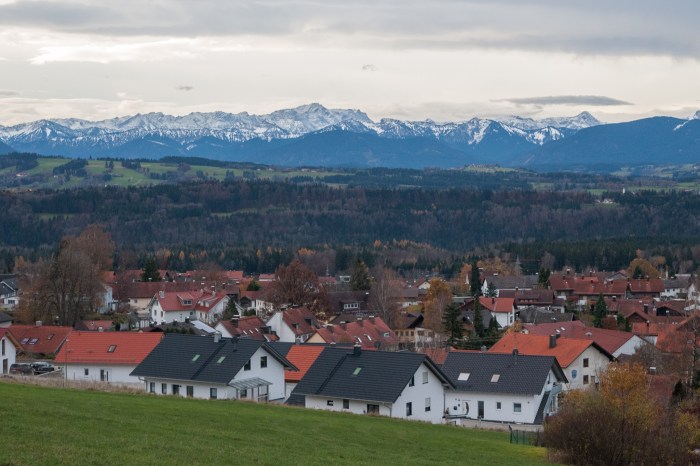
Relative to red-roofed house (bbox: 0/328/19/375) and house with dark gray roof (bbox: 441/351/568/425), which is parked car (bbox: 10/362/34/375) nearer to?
red-roofed house (bbox: 0/328/19/375)

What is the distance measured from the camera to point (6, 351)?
160 feet

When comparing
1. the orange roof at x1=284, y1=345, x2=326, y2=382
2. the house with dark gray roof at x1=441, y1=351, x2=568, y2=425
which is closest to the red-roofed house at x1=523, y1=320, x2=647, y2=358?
the house with dark gray roof at x1=441, y1=351, x2=568, y2=425

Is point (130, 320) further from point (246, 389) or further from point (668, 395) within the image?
point (668, 395)

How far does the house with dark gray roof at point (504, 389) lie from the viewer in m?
39.8

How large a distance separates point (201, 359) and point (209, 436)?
17.4 m

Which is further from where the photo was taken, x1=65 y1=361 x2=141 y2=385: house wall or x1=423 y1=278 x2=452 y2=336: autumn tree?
x1=423 y1=278 x2=452 y2=336: autumn tree

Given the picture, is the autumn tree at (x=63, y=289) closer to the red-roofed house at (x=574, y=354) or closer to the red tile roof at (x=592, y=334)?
the red tile roof at (x=592, y=334)

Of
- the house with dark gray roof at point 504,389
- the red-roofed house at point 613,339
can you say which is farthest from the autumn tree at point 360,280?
the house with dark gray roof at point 504,389

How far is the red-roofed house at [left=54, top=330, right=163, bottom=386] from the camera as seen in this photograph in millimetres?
45094

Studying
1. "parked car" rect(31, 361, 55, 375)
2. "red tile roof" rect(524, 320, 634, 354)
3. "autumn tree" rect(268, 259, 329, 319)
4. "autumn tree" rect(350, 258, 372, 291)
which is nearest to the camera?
"parked car" rect(31, 361, 55, 375)

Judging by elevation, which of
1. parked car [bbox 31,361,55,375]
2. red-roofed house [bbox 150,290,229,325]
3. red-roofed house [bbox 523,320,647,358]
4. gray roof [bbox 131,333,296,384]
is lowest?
red-roofed house [bbox 150,290,229,325]

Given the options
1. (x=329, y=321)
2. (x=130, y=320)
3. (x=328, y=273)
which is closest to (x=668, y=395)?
(x=329, y=321)

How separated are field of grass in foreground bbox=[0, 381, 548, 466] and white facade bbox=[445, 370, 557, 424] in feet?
29.7

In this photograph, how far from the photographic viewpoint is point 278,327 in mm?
67312
